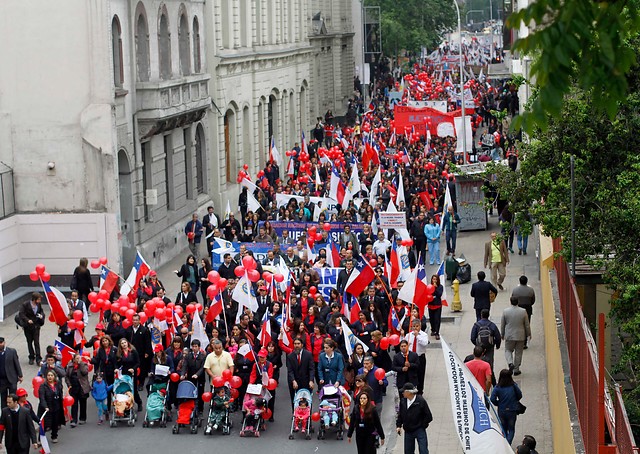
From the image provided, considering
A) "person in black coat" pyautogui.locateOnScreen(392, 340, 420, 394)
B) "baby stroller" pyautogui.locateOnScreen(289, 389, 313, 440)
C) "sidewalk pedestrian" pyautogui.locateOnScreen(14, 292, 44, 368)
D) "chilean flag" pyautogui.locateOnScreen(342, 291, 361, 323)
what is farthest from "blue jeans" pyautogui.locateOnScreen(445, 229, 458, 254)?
"baby stroller" pyautogui.locateOnScreen(289, 389, 313, 440)

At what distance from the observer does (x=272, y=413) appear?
20109 mm

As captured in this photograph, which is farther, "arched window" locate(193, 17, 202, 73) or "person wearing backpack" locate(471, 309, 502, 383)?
"arched window" locate(193, 17, 202, 73)

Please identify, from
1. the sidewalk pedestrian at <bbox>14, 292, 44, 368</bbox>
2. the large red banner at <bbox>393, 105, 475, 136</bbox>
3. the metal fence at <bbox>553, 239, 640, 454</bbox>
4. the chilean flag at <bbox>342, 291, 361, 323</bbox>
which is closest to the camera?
the metal fence at <bbox>553, 239, 640, 454</bbox>

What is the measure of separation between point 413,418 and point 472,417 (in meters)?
1.94

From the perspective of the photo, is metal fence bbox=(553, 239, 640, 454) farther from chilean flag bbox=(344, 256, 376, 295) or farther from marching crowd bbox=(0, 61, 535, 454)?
chilean flag bbox=(344, 256, 376, 295)

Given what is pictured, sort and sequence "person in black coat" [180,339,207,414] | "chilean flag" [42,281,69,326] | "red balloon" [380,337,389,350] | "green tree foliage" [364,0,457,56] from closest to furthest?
"person in black coat" [180,339,207,414] → "red balloon" [380,337,389,350] → "chilean flag" [42,281,69,326] → "green tree foliage" [364,0,457,56]

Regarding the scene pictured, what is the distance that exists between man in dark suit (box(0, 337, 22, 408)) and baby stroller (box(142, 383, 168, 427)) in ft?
6.06

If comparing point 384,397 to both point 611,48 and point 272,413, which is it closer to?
point 272,413

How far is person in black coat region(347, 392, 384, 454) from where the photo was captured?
55.4 feet

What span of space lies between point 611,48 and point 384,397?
14603 mm

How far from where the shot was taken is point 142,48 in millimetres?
33594

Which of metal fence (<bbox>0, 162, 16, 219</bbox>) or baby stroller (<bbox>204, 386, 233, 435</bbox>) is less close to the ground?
metal fence (<bbox>0, 162, 16, 219</bbox>)

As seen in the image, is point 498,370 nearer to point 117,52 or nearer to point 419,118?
point 117,52

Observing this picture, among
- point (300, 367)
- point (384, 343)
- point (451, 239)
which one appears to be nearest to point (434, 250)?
point (451, 239)
